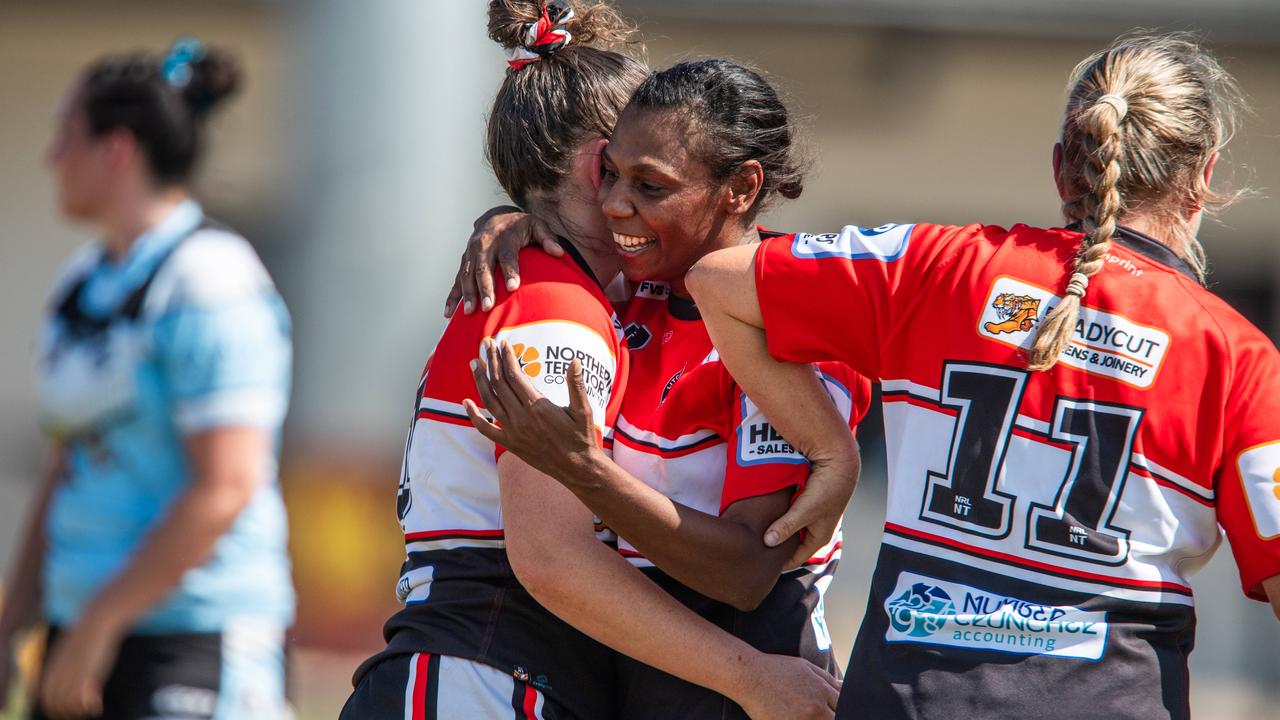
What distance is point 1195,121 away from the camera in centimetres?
224

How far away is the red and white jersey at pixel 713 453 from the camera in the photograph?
2338 mm

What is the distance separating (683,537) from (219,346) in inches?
69.3

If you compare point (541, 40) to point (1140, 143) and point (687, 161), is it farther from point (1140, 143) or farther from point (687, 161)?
point (1140, 143)

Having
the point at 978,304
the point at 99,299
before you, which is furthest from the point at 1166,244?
the point at 99,299

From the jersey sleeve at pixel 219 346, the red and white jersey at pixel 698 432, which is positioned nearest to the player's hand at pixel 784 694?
the red and white jersey at pixel 698 432

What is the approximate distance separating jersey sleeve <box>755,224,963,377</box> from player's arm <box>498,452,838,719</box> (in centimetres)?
42

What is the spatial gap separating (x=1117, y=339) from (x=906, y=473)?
364 mm

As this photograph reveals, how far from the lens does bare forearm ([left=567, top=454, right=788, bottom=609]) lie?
7.00ft

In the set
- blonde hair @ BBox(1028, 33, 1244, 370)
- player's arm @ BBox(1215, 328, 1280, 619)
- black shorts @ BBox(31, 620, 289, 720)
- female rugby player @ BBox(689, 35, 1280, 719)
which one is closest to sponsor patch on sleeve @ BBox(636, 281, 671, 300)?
female rugby player @ BBox(689, 35, 1280, 719)

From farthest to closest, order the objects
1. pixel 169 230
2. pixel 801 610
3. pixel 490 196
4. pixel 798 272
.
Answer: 1. pixel 490 196
2. pixel 169 230
3. pixel 801 610
4. pixel 798 272

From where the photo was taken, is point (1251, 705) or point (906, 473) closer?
point (906, 473)

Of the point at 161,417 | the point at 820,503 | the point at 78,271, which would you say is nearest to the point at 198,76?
the point at 78,271

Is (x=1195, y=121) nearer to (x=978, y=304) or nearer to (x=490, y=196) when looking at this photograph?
(x=978, y=304)

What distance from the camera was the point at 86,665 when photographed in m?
3.43
